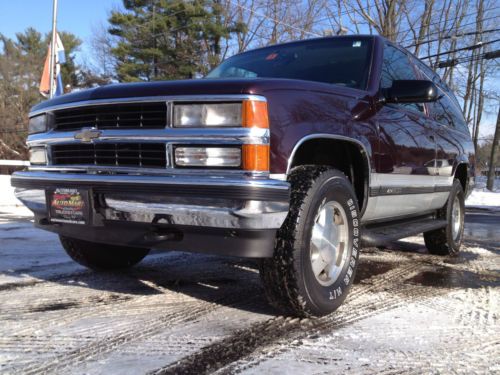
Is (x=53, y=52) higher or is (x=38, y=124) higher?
(x=53, y=52)

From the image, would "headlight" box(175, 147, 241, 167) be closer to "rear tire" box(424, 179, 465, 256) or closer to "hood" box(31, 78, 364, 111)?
"hood" box(31, 78, 364, 111)

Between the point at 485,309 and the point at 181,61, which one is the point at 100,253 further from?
the point at 181,61

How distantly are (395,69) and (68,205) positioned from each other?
298 centimetres

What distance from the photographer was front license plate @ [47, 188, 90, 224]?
271cm

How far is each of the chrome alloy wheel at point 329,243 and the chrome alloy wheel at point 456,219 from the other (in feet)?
9.22

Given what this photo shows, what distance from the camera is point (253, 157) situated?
236 cm

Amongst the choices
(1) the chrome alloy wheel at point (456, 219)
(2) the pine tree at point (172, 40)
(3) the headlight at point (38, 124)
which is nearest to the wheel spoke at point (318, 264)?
(3) the headlight at point (38, 124)

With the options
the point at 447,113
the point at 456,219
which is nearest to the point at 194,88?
the point at 447,113

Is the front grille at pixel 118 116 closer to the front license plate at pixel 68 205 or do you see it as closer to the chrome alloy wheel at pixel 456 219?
the front license plate at pixel 68 205

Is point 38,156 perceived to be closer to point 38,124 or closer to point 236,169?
point 38,124

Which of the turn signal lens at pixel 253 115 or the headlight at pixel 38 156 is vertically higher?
the turn signal lens at pixel 253 115

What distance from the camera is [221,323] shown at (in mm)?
2668

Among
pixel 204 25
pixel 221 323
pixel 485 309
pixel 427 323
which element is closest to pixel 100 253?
pixel 221 323

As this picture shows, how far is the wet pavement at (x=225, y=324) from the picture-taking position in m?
2.13
